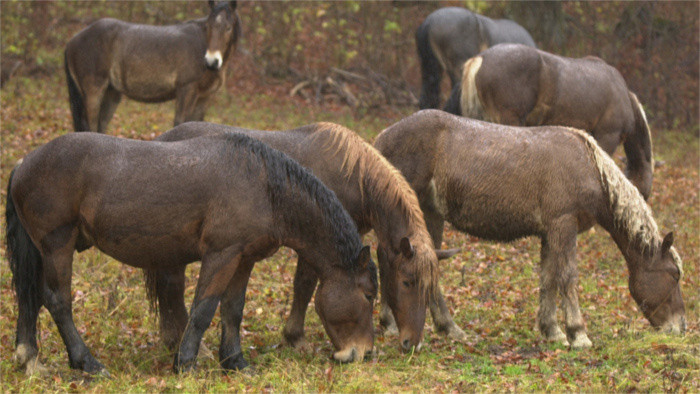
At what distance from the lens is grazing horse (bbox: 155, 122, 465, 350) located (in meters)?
6.37

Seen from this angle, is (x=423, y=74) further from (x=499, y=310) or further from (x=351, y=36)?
(x=499, y=310)

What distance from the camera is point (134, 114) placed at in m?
15.2

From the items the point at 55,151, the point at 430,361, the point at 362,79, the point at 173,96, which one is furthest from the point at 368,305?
the point at 362,79

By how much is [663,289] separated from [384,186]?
116 inches

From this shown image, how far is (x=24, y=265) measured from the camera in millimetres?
6066

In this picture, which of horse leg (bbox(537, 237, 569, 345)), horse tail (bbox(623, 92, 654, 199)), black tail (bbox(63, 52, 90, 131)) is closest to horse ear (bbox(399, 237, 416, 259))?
horse leg (bbox(537, 237, 569, 345))

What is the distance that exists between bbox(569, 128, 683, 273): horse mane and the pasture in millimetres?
892

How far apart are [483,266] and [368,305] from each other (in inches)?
169

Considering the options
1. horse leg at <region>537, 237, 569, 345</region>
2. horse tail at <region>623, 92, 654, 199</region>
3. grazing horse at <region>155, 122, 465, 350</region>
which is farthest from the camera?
horse tail at <region>623, 92, 654, 199</region>

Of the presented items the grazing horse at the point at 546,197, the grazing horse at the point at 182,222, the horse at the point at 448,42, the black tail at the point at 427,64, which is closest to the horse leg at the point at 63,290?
the grazing horse at the point at 182,222

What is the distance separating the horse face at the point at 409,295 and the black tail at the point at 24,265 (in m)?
2.78

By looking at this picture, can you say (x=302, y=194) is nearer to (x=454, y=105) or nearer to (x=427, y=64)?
(x=454, y=105)

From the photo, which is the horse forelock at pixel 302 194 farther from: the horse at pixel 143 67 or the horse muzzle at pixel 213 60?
the horse at pixel 143 67

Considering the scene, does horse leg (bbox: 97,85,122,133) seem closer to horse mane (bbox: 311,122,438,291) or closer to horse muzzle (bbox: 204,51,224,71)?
horse muzzle (bbox: 204,51,224,71)
